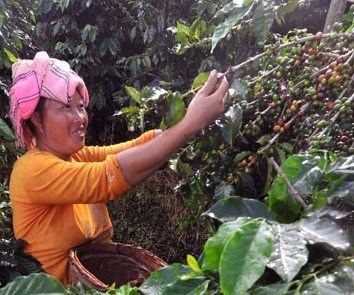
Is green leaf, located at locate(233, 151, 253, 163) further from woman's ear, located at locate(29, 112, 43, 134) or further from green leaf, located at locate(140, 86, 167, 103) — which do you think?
woman's ear, located at locate(29, 112, 43, 134)

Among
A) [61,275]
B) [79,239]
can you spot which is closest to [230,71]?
[79,239]

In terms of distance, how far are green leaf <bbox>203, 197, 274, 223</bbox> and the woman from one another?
2.06ft

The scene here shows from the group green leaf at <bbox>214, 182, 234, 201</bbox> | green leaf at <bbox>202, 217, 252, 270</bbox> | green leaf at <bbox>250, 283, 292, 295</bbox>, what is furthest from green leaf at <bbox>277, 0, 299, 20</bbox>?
green leaf at <bbox>250, 283, 292, 295</bbox>

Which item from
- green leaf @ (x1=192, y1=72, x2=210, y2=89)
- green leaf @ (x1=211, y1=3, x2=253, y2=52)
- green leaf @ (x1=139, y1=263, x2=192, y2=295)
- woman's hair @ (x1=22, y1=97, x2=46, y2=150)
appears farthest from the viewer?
woman's hair @ (x1=22, y1=97, x2=46, y2=150)

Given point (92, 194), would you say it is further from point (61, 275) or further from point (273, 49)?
point (273, 49)

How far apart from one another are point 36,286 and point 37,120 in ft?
3.52

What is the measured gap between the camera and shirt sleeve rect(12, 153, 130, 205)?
152cm

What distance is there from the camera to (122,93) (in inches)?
169

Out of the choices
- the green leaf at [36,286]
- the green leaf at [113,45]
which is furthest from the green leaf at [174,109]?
the green leaf at [113,45]

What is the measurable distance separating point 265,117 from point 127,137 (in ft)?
11.0

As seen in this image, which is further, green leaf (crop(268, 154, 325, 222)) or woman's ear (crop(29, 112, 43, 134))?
woman's ear (crop(29, 112, 43, 134))

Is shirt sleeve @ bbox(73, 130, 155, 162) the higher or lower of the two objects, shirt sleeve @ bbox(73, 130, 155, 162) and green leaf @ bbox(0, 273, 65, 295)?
the lower

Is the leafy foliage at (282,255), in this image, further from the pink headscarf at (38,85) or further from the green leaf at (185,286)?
the pink headscarf at (38,85)

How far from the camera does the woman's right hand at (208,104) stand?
1316mm
